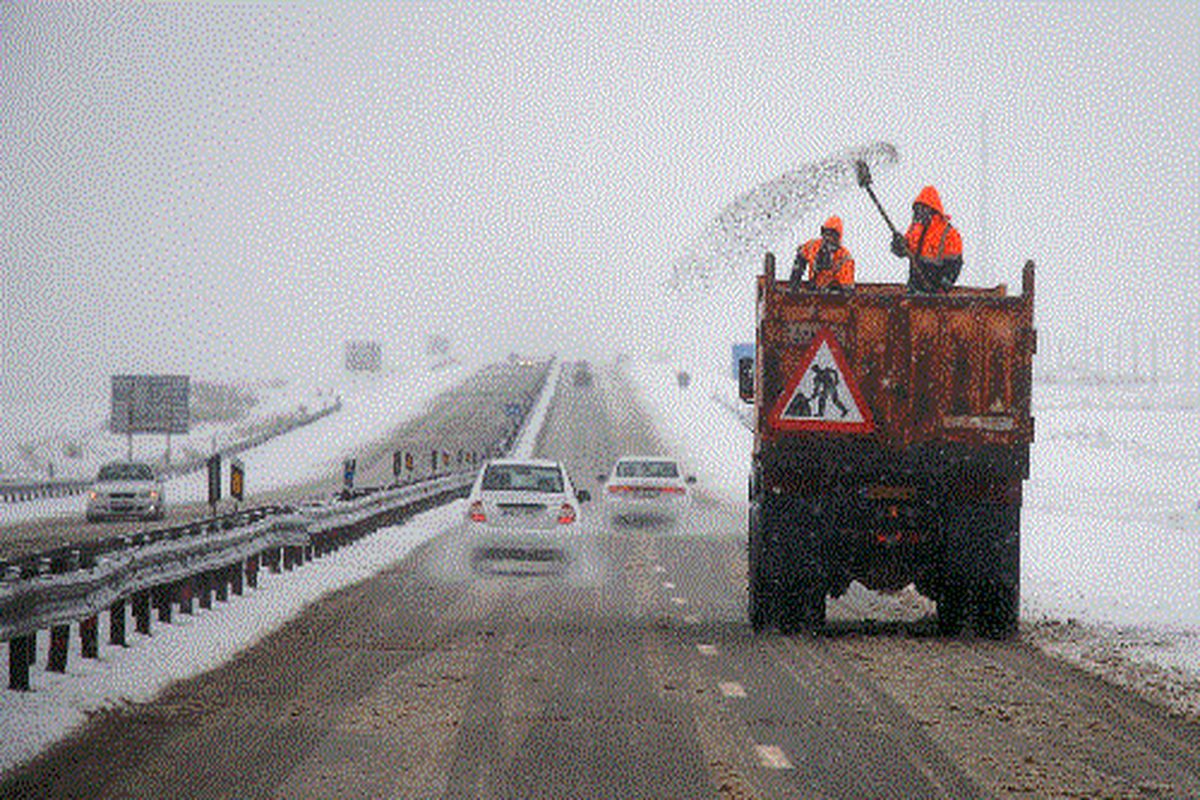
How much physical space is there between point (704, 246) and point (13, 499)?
40978 millimetres

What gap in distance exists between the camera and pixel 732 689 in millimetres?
11297

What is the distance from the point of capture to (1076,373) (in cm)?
19150

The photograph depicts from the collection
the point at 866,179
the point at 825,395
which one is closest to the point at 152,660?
the point at 825,395

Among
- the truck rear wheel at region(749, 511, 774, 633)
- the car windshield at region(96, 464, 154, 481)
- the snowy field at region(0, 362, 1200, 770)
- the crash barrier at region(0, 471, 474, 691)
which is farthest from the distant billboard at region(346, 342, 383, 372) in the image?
the truck rear wheel at region(749, 511, 774, 633)

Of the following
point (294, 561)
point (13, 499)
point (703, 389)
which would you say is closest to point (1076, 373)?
point (703, 389)

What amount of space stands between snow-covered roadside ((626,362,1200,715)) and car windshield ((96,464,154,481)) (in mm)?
18379

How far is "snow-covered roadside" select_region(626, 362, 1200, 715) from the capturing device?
45.5ft

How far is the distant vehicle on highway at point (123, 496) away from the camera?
129 ft

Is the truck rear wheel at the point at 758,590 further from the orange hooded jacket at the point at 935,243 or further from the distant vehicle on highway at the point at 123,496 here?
the distant vehicle on highway at the point at 123,496

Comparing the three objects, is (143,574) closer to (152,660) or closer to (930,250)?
(152,660)

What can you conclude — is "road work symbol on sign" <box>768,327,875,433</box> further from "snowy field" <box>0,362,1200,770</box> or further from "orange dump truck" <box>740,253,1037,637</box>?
"snowy field" <box>0,362,1200,770</box>

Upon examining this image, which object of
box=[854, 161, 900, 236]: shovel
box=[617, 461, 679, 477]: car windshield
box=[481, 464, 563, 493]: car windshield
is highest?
box=[854, 161, 900, 236]: shovel

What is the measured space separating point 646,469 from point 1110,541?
1038cm

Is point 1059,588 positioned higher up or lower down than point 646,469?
lower down
